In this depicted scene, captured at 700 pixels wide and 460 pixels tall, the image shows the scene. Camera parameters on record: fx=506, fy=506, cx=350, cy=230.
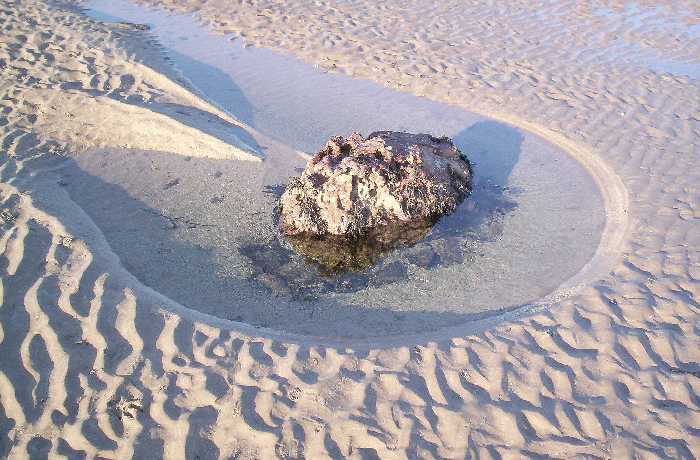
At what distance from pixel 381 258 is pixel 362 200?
2.22 feet

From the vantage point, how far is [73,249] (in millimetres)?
4855

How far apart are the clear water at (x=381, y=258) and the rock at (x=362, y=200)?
21 cm

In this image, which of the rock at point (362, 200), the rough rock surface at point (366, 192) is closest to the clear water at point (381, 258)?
the rock at point (362, 200)

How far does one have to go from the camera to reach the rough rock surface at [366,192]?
18.0 ft

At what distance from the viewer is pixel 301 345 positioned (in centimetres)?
413

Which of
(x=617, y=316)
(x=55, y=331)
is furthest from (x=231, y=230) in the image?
(x=617, y=316)

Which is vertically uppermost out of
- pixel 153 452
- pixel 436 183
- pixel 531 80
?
pixel 531 80

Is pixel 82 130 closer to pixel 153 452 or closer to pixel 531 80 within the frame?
pixel 153 452

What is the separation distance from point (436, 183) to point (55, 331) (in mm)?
3948

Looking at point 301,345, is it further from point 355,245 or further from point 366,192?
point 366,192

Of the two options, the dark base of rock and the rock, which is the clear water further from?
the rock

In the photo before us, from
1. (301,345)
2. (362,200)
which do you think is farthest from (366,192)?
(301,345)

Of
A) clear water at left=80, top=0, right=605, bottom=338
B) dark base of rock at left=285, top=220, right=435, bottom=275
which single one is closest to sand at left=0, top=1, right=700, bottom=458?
clear water at left=80, top=0, right=605, bottom=338

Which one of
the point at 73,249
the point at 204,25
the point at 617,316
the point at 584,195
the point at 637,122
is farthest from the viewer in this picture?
the point at 204,25
